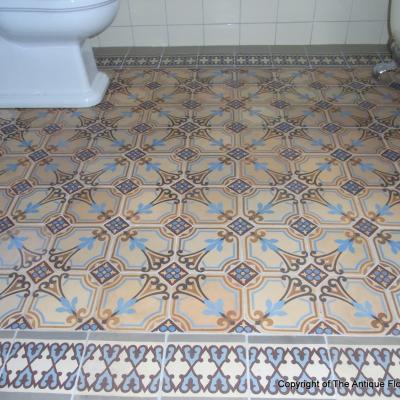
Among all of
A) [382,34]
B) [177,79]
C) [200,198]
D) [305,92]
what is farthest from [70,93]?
[382,34]

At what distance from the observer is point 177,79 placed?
193 cm

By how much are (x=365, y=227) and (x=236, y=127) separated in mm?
655

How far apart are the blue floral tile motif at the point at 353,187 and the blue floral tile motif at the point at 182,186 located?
1.63 feet

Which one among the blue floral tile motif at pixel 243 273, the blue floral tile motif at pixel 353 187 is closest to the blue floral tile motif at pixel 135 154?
the blue floral tile motif at pixel 243 273

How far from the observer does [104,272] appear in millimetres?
1080

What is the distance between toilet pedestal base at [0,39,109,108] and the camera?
1.64 meters

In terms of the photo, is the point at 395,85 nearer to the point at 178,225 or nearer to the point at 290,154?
the point at 290,154

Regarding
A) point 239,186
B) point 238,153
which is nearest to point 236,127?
point 238,153

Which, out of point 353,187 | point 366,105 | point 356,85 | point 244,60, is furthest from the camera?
point 244,60

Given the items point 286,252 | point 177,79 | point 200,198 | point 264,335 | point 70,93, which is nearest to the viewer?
point 264,335

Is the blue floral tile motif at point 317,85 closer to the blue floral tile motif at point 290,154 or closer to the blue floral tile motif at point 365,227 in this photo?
the blue floral tile motif at point 290,154

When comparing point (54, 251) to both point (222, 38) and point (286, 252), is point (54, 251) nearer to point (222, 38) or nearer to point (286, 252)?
point (286, 252)

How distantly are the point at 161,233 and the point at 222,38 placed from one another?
137cm

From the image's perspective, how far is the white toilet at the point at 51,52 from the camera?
56.5 inches
